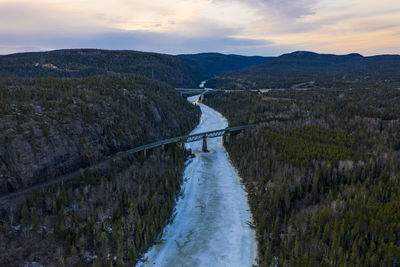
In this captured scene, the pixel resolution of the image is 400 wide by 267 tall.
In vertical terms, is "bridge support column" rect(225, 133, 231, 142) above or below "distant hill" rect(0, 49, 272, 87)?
below

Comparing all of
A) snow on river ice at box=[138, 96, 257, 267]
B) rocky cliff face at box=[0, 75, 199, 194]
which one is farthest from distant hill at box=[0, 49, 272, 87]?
snow on river ice at box=[138, 96, 257, 267]

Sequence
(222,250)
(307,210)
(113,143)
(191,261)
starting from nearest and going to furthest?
(191,261) → (222,250) → (307,210) → (113,143)

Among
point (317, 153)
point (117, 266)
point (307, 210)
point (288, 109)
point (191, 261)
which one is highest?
point (288, 109)

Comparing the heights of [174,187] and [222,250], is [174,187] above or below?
above

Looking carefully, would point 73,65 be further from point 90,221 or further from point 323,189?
point 323,189

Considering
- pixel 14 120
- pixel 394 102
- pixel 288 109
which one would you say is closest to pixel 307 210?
pixel 14 120

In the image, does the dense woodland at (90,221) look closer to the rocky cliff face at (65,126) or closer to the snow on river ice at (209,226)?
the snow on river ice at (209,226)

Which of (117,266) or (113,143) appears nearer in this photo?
(117,266)

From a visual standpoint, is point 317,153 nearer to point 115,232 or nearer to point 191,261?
point 191,261

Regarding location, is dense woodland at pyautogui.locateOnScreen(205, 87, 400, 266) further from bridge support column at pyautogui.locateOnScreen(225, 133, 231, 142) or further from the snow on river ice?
the snow on river ice
